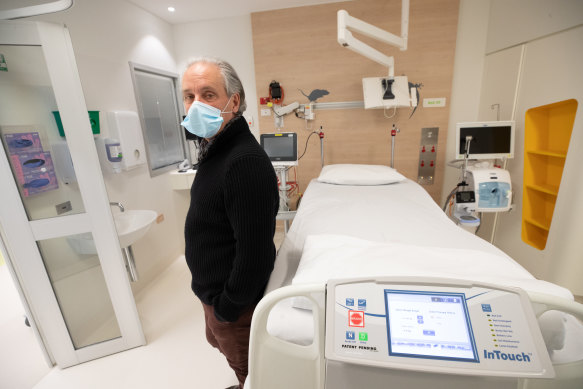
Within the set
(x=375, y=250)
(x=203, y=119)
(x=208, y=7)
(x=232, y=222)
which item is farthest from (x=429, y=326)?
(x=208, y=7)

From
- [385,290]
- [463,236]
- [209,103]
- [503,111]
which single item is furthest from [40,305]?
[503,111]

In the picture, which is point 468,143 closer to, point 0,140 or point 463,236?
point 463,236

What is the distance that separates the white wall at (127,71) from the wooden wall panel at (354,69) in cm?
114

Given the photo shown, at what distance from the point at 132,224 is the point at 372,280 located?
223 cm

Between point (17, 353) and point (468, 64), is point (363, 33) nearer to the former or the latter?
point (468, 64)

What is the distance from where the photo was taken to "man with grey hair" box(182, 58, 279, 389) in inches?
37.1

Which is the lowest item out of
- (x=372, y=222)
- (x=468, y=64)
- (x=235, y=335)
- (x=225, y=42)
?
(x=235, y=335)

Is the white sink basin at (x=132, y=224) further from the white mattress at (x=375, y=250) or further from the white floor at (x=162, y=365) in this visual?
the white mattress at (x=375, y=250)

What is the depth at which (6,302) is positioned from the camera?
264 cm

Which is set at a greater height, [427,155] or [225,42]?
[225,42]

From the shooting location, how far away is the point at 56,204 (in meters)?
1.74

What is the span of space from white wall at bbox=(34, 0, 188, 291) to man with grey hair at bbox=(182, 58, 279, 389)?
67.0 inches

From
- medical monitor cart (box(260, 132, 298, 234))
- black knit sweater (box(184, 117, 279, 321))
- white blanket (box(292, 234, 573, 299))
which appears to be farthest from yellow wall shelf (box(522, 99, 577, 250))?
black knit sweater (box(184, 117, 279, 321))

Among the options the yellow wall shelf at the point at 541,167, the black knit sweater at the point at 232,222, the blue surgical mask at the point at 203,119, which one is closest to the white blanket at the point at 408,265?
the black knit sweater at the point at 232,222
